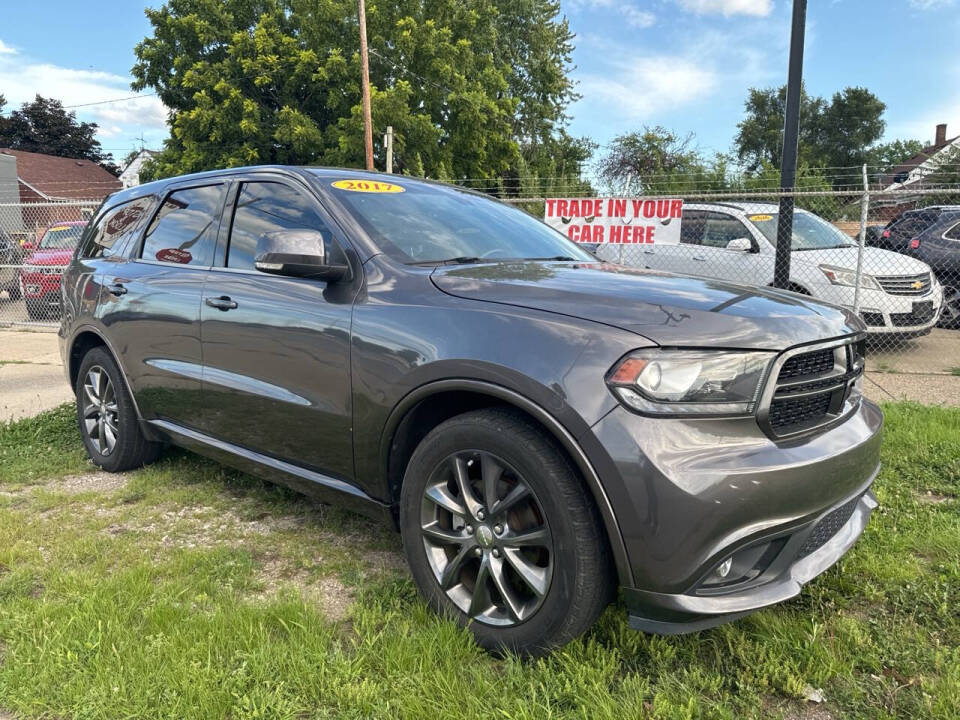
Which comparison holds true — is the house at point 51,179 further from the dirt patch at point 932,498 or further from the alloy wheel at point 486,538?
the dirt patch at point 932,498

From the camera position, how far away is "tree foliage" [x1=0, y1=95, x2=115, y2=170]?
4819 cm

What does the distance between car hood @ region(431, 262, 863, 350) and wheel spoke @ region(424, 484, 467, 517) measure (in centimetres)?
66

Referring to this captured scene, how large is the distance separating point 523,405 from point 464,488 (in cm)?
40

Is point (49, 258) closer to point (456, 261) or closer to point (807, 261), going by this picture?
point (456, 261)

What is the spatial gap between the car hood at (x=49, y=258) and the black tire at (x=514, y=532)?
1145cm

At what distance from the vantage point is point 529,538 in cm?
206

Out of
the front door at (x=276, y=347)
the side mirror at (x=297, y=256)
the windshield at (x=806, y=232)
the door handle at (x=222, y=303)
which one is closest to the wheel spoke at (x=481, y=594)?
the front door at (x=276, y=347)

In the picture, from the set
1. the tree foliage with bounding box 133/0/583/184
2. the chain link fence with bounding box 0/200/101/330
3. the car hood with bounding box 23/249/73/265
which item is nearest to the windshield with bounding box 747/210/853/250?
the chain link fence with bounding box 0/200/101/330

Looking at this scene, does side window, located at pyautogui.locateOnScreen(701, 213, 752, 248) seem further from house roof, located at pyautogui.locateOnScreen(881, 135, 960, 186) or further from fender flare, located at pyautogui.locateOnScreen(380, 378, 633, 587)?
house roof, located at pyautogui.locateOnScreen(881, 135, 960, 186)

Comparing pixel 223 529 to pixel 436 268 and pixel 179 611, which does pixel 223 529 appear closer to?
pixel 179 611

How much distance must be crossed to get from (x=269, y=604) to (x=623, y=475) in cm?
150

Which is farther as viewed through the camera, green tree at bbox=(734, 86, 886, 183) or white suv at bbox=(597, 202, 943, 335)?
green tree at bbox=(734, 86, 886, 183)

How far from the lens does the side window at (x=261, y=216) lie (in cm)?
298

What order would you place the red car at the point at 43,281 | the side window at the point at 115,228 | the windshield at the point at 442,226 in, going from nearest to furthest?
1. the windshield at the point at 442,226
2. the side window at the point at 115,228
3. the red car at the point at 43,281
